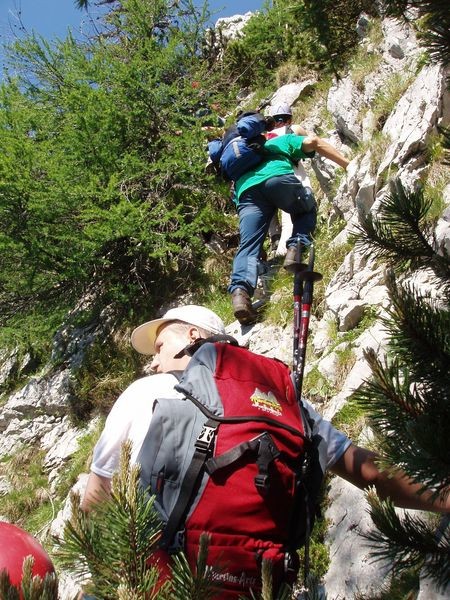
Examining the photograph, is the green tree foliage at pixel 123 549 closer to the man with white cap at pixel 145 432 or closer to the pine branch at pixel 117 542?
the pine branch at pixel 117 542

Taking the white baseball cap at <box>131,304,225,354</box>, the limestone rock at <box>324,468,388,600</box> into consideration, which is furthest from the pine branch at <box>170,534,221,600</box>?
the limestone rock at <box>324,468,388,600</box>

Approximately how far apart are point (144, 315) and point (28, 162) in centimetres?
243

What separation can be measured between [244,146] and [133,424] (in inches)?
178

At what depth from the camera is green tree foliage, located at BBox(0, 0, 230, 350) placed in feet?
25.1

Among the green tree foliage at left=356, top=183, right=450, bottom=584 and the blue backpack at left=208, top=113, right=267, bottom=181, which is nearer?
the green tree foliage at left=356, top=183, right=450, bottom=584

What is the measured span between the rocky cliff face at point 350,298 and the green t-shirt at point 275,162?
30.3 inches

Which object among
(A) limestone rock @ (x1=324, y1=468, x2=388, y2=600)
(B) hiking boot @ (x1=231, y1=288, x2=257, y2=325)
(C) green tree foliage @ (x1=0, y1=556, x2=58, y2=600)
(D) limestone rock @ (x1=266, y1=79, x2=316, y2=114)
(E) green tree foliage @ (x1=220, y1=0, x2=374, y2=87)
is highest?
(E) green tree foliage @ (x1=220, y1=0, x2=374, y2=87)

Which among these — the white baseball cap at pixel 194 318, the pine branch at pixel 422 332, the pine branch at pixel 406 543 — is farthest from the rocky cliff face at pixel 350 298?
the white baseball cap at pixel 194 318

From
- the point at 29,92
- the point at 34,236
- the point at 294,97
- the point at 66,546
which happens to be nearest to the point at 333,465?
the point at 66,546

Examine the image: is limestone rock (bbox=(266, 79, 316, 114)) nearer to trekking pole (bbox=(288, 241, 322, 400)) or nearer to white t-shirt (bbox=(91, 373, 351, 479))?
trekking pole (bbox=(288, 241, 322, 400))

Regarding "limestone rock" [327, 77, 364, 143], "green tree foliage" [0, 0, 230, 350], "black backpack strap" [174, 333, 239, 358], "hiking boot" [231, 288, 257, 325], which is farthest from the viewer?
"limestone rock" [327, 77, 364, 143]

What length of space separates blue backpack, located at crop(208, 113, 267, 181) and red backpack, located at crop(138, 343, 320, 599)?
432 cm

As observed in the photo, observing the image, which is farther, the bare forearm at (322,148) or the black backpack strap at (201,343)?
the bare forearm at (322,148)

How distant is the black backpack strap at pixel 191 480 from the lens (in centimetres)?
211
